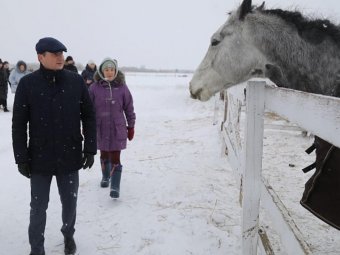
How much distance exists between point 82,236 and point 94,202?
892 millimetres

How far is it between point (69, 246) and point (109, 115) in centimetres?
180

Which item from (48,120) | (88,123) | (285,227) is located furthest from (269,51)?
(48,120)

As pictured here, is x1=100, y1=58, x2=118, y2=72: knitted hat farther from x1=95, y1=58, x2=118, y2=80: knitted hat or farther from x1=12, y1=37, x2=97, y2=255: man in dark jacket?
x1=12, y1=37, x2=97, y2=255: man in dark jacket

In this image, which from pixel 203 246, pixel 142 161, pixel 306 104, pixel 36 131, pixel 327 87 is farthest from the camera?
pixel 142 161

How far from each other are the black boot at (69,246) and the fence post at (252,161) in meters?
1.61

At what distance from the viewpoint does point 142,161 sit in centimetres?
660

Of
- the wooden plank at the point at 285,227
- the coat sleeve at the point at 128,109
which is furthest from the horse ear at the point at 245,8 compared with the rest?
the coat sleeve at the point at 128,109

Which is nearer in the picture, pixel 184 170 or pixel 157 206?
pixel 157 206

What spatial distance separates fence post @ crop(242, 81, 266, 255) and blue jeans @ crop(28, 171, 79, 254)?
1605 mm

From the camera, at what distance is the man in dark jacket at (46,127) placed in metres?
2.89

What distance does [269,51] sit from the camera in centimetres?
300

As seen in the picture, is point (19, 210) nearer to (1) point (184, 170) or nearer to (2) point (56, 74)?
(2) point (56, 74)

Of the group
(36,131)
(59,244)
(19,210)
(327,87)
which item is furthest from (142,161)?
(327,87)

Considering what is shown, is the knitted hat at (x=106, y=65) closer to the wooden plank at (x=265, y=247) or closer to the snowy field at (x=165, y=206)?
the snowy field at (x=165, y=206)
